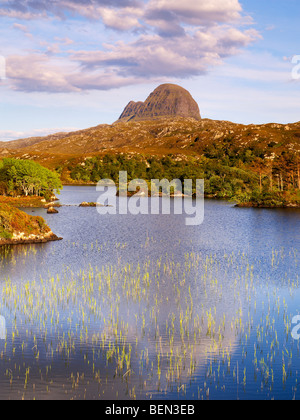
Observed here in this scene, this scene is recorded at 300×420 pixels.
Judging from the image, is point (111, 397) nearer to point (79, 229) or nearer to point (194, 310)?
point (194, 310)

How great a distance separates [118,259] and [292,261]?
17366 millimetres

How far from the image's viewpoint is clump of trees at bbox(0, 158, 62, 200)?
102m

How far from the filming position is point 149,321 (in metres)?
24.1

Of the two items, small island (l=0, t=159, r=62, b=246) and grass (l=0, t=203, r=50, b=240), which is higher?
small island (l=0, t=159, r=62, b=246)

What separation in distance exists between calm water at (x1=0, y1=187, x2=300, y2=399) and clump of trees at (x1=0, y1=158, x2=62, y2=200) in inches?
2255

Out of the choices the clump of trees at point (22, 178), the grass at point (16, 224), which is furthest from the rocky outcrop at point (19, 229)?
the clump of trees at point (22, 178)

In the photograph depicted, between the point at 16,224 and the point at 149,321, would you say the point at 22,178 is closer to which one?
the point at 16,224

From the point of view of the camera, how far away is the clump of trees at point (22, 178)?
102125 mm

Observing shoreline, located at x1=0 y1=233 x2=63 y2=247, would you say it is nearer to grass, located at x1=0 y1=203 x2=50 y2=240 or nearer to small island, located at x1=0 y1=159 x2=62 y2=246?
grass, located at x1=0 y1=203 x2=50 y2=240

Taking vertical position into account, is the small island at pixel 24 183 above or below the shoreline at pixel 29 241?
above

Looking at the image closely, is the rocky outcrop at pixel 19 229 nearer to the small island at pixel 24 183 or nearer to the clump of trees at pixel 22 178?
the small island at pixel 24 183

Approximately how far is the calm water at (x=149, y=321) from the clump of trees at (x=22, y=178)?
57.3 metres

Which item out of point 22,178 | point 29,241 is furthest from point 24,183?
point 29,241

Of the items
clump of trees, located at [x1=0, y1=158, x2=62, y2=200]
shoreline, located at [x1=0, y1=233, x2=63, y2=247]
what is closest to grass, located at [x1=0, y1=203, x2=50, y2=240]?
shoreline, located at [x1=0, y1=233, x2=63, y2=247]
